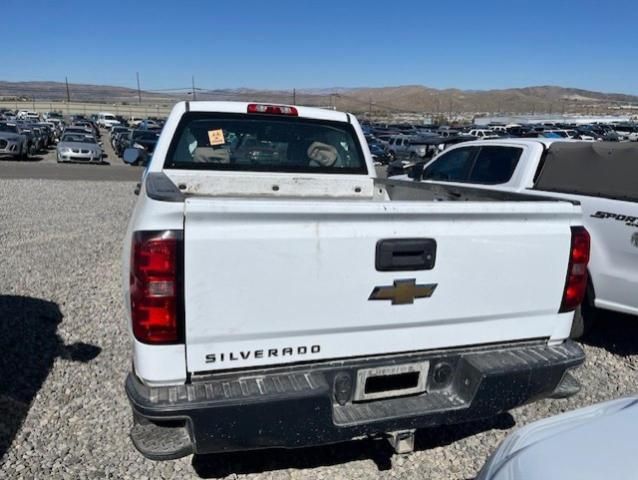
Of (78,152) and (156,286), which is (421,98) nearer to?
(78,152)

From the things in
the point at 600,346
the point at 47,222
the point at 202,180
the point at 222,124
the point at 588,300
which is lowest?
the point at 47,222

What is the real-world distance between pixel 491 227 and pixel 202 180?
234cm

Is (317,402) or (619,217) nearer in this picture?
(317,402)

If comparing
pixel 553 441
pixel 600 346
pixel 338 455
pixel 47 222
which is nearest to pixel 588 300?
pixel 600 346

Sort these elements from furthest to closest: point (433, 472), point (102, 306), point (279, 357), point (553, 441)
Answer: point (102, 306)
point (433, 472)
point (279, 357)
point (553, 441)

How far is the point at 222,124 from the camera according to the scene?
4.61 meters

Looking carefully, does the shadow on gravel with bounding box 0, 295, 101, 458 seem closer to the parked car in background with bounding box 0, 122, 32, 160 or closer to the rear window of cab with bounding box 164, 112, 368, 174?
the rear window of cab with bounding box 164, 112, 368, 174

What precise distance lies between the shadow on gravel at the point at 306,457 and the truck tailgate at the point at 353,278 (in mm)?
1004

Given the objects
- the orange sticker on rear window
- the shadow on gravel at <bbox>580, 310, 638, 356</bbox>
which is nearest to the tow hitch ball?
the orange sticker on rear window

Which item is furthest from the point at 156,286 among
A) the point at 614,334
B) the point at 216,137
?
the point at 614,334

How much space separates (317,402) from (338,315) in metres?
0.39

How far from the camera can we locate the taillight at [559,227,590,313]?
2877 millimetres

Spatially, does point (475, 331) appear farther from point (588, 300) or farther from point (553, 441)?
point (588, 300)

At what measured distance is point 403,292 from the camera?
101 inches
